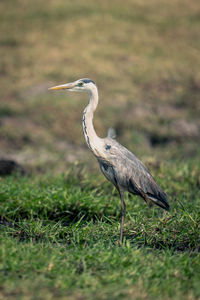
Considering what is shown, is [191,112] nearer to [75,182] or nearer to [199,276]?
[75,182]

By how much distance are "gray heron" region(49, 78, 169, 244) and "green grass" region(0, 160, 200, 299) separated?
0.34 metres

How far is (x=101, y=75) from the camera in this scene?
10.5 m

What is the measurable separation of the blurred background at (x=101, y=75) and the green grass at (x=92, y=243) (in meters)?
1.21

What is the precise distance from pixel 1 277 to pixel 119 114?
6.51m

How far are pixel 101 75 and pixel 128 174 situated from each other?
6.78 m

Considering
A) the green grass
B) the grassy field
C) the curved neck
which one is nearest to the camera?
the green grass

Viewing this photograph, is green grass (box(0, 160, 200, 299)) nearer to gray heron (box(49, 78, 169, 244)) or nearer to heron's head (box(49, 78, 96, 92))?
gray heron (box(49, 78, 169, 244))

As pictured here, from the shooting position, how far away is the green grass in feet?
10.0

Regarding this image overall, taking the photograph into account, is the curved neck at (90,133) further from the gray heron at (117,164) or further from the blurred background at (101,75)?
the blurred background at (101,75)

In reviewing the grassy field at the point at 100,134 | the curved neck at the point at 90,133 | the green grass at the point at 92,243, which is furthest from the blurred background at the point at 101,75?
the curved neck at the point at 90,133

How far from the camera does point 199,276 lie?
10.7ft

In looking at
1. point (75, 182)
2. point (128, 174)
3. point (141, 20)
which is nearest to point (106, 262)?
point (128, 174)

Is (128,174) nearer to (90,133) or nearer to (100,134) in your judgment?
(90,133)

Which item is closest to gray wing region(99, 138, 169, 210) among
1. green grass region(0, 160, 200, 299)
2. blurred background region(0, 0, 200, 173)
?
green grass region(0, 160, 200, 299)
